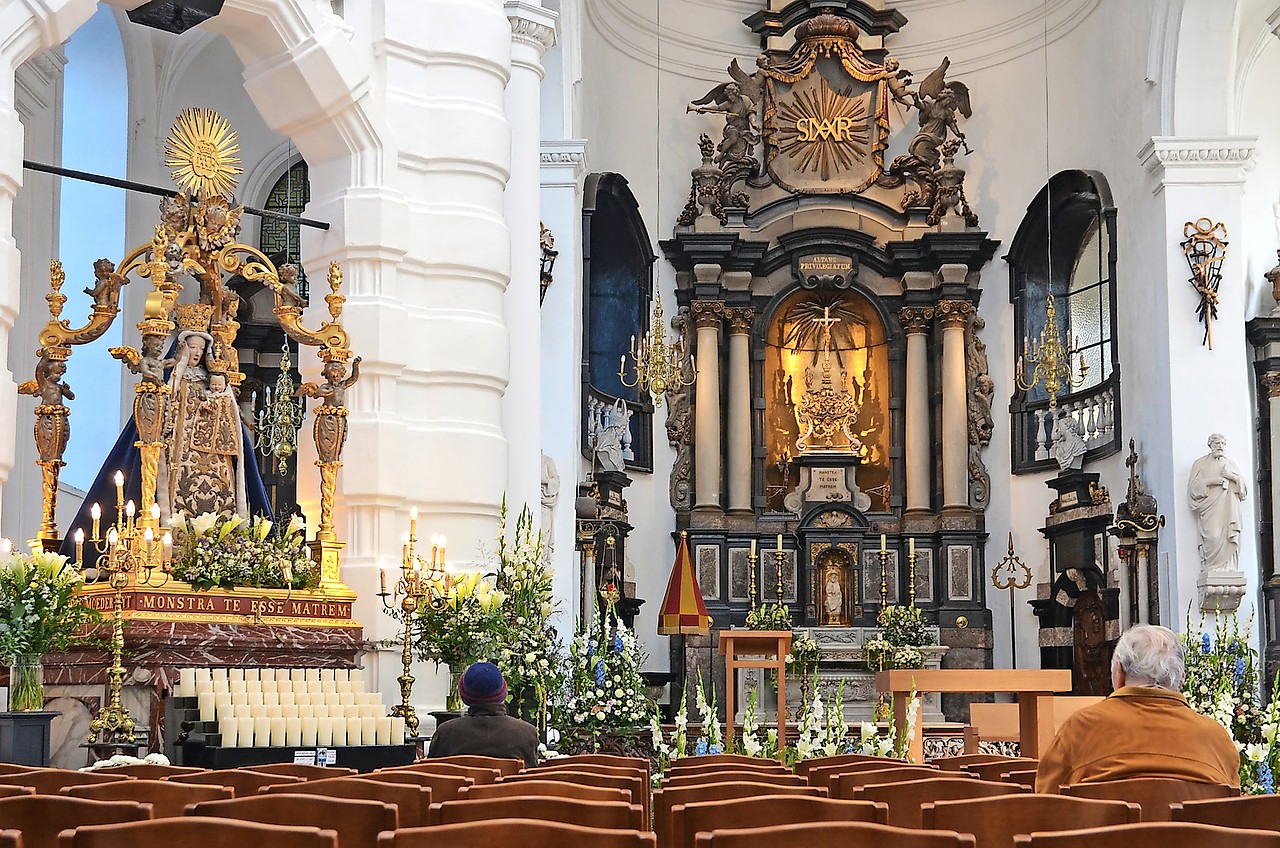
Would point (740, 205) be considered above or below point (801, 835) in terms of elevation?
above

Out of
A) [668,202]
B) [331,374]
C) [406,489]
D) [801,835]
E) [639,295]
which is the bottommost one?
[801,835]

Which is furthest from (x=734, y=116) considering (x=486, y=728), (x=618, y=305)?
(x=486, y=728)

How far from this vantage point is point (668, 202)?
2370 centimetres

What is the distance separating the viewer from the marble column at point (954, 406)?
74.9 ft

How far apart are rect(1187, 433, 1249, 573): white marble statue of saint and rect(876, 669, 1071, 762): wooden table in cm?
855

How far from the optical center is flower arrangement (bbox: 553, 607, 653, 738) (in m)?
11.3

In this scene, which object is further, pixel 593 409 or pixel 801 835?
pixel 593 409

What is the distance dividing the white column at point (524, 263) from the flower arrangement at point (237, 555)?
2818mm

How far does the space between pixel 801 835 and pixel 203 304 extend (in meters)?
8.77

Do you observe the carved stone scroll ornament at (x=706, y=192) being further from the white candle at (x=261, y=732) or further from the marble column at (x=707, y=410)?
the white candle at (x=261, y=732)

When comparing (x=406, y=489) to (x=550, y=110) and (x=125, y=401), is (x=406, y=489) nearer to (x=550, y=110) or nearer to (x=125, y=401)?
(x=125, y=401)

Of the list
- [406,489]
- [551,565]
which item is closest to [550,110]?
[551,565]

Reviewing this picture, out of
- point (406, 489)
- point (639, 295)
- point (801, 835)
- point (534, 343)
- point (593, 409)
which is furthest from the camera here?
point (639, 295)

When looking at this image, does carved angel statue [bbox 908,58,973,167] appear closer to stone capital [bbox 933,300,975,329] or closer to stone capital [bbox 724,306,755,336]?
stone capital [bbox 933,300,975,329]
